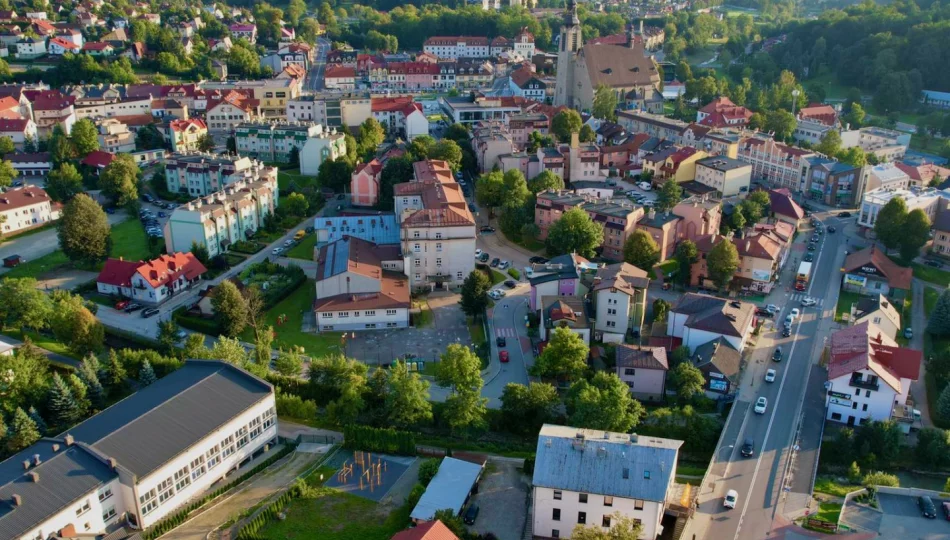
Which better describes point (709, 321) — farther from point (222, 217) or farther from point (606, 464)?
point (222, 217)

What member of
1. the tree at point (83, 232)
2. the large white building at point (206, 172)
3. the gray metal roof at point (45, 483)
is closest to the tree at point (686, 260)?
the large white building at point (206, 172)

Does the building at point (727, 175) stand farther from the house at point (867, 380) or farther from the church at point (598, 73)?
the house at point (867, 380)

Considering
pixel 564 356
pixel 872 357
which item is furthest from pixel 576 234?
pixel 872 357

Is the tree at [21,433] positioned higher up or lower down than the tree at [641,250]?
lower down

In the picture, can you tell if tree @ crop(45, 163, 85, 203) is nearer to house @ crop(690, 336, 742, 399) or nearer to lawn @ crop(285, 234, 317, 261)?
lawn @ crop(285, 234, 317, 261)

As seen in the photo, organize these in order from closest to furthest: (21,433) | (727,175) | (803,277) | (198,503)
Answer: (198,503), (21,433), (803,277), (727,175)

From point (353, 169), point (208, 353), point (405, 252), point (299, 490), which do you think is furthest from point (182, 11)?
point (299, 490)
